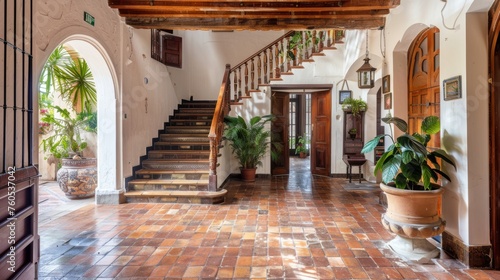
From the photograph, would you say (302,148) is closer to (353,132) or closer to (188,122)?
(353,132)

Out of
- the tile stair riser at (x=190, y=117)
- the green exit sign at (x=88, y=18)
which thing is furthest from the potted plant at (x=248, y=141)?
the green exit sign at (x=88, y=18)

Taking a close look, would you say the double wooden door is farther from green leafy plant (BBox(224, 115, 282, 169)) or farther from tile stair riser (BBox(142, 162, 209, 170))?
tile stair riser (BBox(142, 162, 209, 170))

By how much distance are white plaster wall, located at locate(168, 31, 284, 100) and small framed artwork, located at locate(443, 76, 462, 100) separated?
6.03 meters

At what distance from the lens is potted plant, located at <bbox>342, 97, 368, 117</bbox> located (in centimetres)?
686

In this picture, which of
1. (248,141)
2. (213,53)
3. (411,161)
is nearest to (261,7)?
(411,161)

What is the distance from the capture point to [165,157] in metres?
5.93

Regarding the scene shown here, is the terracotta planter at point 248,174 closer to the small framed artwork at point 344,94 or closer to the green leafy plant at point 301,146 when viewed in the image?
the small framed artwork at point 344,94

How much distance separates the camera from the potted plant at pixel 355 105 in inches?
270

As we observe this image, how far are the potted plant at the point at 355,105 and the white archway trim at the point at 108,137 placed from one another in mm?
4993

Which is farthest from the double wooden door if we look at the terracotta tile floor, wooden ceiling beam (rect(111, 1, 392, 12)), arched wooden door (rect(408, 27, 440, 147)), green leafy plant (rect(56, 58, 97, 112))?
green leafy plant (rect(56, 58, 97, 112))

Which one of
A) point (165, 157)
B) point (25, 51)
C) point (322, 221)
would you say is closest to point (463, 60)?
point (322, 221)

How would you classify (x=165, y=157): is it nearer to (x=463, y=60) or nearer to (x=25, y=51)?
(x=25, y=51)

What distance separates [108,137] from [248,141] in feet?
9.63

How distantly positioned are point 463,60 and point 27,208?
12.2 ft
